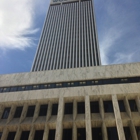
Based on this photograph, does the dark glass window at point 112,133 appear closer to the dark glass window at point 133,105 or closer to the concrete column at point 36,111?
the dark glass window at point 133,105

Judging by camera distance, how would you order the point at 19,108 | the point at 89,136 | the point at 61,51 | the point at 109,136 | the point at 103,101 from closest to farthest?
1. the point at 89,136
2. the point at 109,136
3. the point at 103,101
4. the point at 19,108
5. the point at 61,51

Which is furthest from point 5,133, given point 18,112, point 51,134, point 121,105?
point 121,105

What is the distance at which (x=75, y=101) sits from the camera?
3008 centimetres

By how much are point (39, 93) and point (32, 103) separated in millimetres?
2536

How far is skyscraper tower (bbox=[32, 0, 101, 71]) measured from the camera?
310 feet

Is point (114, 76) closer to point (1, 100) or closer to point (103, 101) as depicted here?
point (103, 101)

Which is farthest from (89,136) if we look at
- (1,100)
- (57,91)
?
(1,100)

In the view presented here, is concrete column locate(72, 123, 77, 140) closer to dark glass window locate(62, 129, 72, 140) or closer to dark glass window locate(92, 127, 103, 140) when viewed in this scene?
dark glass window locate(62, 129, 72, 140)

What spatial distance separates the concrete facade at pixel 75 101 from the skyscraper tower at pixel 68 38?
187 ft

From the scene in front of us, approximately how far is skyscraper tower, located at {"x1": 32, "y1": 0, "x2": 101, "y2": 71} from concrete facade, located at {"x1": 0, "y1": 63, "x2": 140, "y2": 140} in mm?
57112

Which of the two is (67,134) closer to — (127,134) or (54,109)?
(54,109)

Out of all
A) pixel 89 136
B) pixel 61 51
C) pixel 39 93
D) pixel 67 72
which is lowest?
pixel 89 136

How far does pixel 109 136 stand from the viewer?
2614cm

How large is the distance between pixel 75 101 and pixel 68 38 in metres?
84.1
